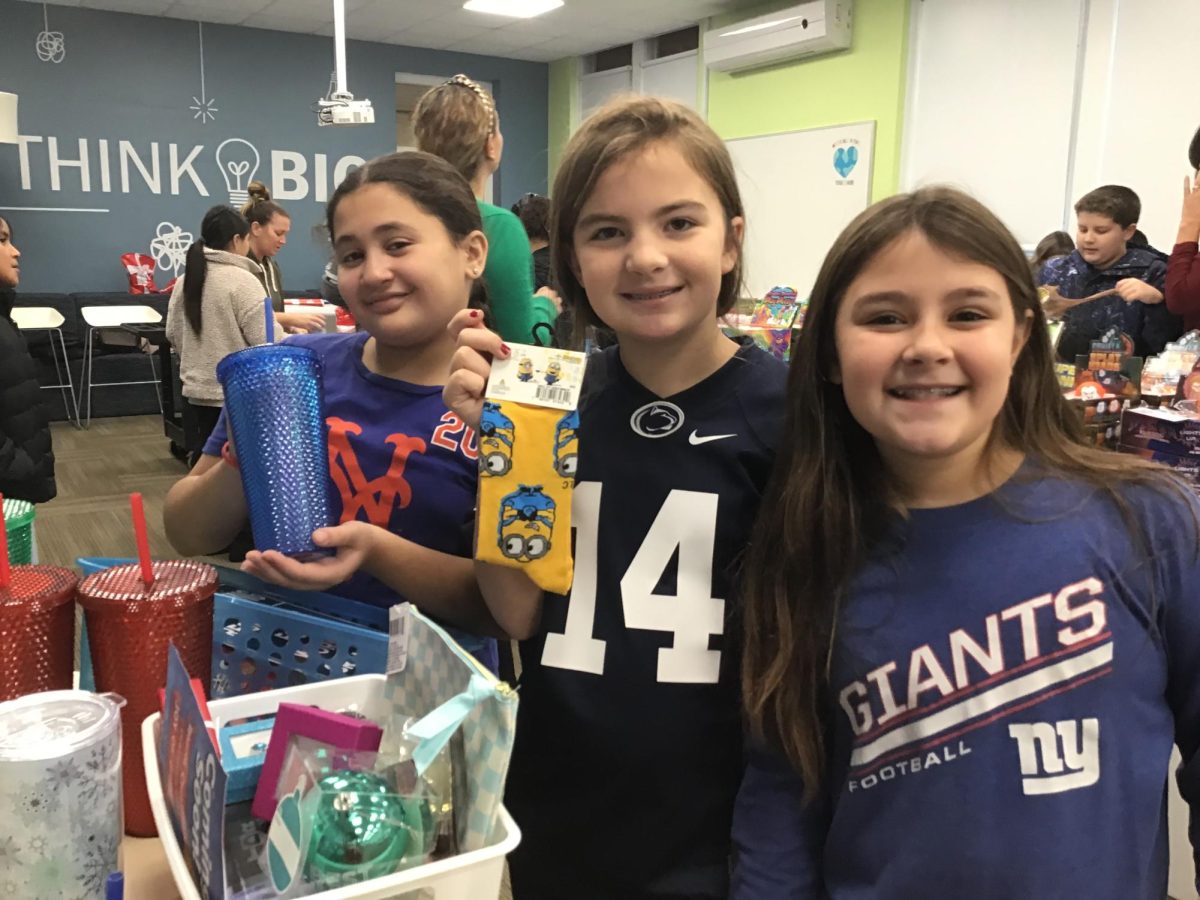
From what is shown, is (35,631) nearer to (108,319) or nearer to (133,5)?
(108,319)

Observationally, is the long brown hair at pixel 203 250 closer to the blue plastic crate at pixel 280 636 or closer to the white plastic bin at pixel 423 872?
the blue plastic crate at pixel 280 636

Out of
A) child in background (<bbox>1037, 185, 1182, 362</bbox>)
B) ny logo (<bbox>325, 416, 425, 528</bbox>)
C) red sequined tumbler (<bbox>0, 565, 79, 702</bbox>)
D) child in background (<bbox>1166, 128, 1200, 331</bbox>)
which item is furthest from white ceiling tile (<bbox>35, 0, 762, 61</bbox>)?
red sequined tumbler (<bbox>0, 565, 79, 702</bbox>)

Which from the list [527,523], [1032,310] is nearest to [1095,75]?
[1032,310]

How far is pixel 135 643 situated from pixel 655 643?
1.53 ft

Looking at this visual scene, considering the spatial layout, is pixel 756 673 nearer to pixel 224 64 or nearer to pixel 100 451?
pixel 100 451

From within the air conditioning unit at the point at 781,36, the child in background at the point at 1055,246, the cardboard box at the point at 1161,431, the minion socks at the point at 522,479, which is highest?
the air conditioning unit at the point at 781,36

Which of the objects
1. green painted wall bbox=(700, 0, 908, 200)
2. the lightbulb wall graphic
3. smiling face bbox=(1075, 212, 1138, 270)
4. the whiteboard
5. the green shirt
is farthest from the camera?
the lightbulb wall graphic

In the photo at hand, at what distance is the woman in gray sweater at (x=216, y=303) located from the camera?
400 cm

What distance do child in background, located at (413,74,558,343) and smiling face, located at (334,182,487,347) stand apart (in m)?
0.87

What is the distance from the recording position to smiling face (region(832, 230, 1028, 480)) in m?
0.84

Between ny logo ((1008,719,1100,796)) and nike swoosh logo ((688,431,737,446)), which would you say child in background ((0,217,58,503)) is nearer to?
nike swoosh logo ((688,431,737,446))

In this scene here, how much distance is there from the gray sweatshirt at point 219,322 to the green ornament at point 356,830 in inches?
144

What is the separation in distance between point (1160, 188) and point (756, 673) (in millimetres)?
4690

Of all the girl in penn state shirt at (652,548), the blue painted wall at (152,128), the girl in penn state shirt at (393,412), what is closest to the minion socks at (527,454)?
the girl in penn state shirt at (652,548)
